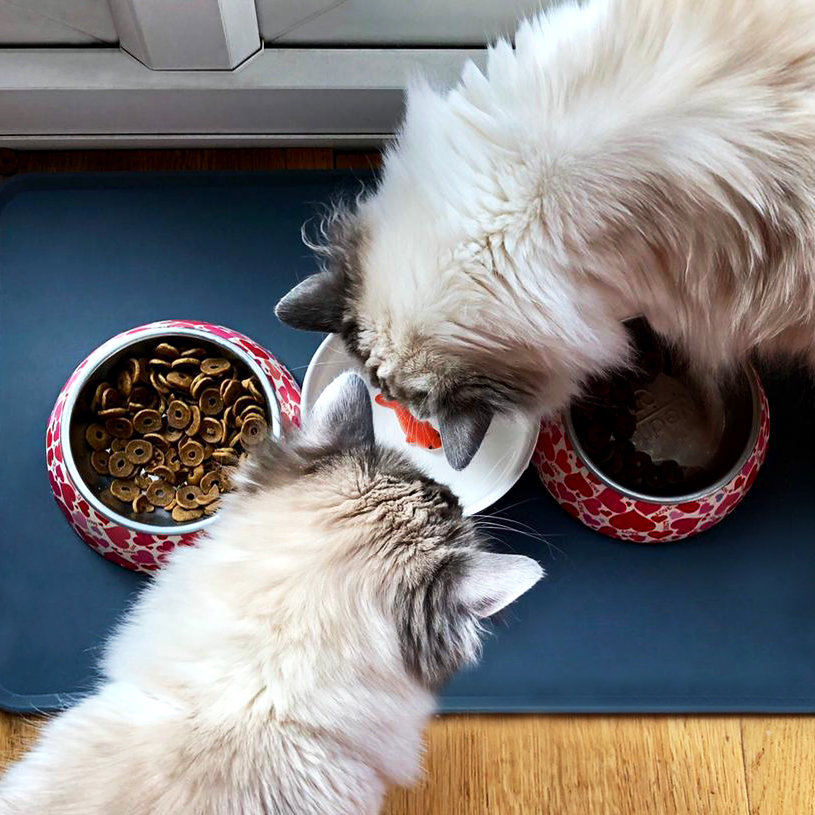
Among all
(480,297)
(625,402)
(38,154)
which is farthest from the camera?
(38,154)

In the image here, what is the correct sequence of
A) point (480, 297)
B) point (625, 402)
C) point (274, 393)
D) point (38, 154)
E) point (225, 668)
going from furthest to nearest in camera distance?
point (38, 154) → point (625, 402) → point (274, 393) → point (480, 297) → point (225, 668)

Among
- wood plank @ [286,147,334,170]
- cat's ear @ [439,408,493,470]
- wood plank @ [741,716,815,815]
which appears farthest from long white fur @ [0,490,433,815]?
wood plank @ [286,147,334,170]

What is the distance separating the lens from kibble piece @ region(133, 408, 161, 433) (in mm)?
1434

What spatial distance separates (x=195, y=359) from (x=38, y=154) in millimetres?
552

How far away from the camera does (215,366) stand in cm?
142

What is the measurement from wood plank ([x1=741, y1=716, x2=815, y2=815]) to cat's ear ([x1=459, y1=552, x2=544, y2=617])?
76 cm

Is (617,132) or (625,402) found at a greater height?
(617,132)

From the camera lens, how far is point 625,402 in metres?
1.51

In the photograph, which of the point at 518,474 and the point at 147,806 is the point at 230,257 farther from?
the point at 147,806

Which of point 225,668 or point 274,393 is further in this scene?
point 274,393

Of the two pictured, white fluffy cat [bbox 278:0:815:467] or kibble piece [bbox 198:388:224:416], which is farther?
kibble piece [bbox 198:388:224:416]

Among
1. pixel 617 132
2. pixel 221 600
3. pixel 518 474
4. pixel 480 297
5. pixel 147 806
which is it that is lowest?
pixel 518 474

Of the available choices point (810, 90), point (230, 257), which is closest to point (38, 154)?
point (230, 257)

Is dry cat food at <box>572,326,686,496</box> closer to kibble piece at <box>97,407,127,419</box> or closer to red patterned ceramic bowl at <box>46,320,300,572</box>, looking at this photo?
red patterned ceramic bowl at <box>46,320,300,572</box>
